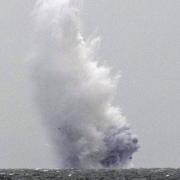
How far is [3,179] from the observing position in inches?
2886

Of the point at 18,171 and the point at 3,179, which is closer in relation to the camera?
the point at 3,179

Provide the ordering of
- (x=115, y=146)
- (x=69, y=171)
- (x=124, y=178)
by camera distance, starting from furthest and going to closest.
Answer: (x=115, y=146) → (x=69, y=171) → (x=124, y=178)

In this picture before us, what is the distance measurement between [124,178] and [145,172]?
3642 millimetres

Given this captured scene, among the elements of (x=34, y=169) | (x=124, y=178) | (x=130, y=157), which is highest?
(x=130, y=157)

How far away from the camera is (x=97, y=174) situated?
74250 millimetres

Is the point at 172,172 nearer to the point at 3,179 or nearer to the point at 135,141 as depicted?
the point at 3,179

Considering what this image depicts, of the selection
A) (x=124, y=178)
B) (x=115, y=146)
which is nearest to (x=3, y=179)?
(x=124, y=178)

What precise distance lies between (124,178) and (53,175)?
7243 millimetres

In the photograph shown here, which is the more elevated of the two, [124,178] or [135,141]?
[135,141]

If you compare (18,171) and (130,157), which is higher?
(130,157)

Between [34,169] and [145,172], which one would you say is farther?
[34,169]

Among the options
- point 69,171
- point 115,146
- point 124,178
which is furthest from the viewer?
point 115,146

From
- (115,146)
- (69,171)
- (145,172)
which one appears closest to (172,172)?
(145,172)

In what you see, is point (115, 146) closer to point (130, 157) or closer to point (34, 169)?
point (130, 157)
